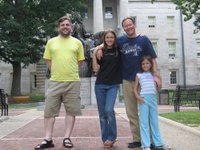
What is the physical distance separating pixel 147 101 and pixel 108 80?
81cm

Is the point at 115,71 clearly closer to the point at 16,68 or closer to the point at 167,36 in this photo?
the point at 16,68

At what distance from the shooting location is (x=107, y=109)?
7680 mm

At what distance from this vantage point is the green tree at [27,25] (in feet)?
121

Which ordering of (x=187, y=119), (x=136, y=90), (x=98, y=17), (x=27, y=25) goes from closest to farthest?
(x=136, y=90) → (x=187, y=119) → (x=27, y=25) → (x=98, y=17)

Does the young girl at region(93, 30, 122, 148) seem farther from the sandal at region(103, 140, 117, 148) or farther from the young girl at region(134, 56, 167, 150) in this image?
the young girl at region(134, 56, 167, 150)

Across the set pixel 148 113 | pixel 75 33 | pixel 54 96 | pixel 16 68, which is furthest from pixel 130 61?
pixel 16 68

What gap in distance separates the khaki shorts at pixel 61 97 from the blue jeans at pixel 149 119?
123cm

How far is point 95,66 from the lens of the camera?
25.6 feet

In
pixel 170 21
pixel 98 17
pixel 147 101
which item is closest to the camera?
pixel 147 101

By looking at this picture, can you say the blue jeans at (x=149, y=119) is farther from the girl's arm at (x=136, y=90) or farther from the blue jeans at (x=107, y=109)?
the blue jeans at (x=107, y=109)

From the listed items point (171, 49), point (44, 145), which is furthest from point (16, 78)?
point (44, 145)

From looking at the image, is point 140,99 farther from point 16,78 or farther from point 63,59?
point 16,78

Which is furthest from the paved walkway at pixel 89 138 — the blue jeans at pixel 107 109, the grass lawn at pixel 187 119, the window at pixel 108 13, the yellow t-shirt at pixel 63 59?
the window at pixel 108 13

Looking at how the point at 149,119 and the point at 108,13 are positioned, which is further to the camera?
the point at 108,13
